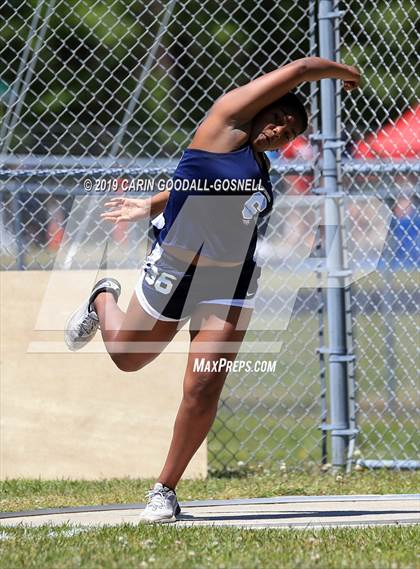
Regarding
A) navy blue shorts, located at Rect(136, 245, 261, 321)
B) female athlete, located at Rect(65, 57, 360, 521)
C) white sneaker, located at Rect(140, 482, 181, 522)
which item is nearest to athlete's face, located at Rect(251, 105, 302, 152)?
female athlete, located at Rect(65, 57, 360, 521)

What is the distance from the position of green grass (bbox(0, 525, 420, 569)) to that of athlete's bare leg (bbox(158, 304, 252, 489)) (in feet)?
1.37

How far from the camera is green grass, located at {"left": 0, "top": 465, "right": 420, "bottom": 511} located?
223 inches

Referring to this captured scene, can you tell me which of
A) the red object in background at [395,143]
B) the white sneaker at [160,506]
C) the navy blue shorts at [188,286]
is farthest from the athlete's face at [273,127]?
the red object in background at [395,143]

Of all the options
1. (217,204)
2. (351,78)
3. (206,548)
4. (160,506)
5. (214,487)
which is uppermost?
(351,78)

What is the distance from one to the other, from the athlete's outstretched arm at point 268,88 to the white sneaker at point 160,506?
1.58 metres

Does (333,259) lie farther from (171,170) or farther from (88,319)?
(88,319)

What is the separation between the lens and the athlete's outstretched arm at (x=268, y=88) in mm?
4652

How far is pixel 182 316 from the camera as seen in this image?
494cm

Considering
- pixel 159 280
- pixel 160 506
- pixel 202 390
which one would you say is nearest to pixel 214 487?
pixel 160 506

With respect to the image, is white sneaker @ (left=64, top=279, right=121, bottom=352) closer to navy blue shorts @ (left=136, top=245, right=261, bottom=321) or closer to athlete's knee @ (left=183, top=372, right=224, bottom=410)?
navy blue shorts @ (left=136, top=245, right=261, bottom=321)

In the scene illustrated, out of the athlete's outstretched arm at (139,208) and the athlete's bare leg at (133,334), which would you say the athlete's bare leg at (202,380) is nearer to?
the athlete's bare leg at (133,334)

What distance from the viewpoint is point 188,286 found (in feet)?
16.0

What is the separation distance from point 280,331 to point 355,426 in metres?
0.82

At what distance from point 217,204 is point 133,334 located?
2.18ft
